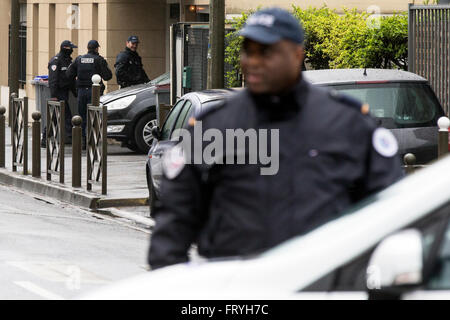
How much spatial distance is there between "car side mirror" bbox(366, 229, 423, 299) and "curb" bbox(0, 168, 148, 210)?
36.9ft

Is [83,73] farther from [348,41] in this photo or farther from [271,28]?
[271,28]

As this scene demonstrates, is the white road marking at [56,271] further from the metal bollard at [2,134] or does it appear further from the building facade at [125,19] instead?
the building facade at [125,19]

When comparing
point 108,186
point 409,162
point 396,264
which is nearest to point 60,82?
point 108,186

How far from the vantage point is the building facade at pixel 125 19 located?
2245cm

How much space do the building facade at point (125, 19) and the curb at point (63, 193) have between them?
6.65 meters

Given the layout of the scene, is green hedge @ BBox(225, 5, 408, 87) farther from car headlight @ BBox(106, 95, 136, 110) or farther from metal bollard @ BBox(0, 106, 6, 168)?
metal bollard @ BBox(0, 106, 6, 168)

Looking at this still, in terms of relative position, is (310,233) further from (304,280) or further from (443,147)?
(443,147)

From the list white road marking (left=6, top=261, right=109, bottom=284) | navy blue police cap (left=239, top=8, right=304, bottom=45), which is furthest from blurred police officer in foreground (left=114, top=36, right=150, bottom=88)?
navy blue police cap (left=239, top=8, right=304, bottom=45)

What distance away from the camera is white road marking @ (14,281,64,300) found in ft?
27.9

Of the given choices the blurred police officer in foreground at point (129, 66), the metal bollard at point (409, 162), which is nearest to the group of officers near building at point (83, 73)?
the blurred police officer in foreground at point (129, 66)

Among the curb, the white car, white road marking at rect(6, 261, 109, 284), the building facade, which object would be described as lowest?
white road marking at rect(6, 261, 109, 284)

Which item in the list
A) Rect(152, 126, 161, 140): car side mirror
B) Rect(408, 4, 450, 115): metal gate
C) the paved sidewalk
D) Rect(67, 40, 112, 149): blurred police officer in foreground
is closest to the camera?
Rect(152, 126, 161, 140): car side mirror

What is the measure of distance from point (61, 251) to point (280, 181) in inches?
280
